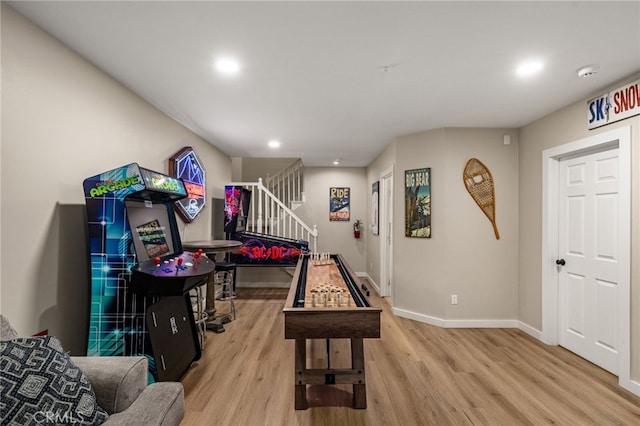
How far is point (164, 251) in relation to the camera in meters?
2.60

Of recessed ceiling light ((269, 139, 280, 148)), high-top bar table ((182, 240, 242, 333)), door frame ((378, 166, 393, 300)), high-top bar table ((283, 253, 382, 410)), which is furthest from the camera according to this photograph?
door frame ((378, 166, 393, 300))

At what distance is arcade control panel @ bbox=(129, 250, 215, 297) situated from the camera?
6.78ft

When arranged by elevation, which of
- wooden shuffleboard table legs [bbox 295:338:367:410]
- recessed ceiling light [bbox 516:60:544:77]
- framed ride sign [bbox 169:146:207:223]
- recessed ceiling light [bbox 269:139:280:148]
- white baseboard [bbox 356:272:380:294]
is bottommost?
white baseboard [bbox 356:272:380:294]

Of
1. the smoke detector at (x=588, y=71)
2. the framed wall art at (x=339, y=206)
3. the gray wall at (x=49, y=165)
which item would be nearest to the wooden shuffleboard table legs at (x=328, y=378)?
the gray wall at (x=49, y=165)

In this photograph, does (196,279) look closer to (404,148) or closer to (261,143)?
(261,143)

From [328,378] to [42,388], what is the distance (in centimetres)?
160

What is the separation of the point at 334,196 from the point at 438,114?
381cm

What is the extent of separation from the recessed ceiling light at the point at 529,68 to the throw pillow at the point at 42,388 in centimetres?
338

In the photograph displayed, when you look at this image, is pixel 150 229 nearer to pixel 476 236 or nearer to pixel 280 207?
pixel 280 207

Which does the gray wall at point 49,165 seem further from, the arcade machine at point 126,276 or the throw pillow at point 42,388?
the throw pillow at point 42,388

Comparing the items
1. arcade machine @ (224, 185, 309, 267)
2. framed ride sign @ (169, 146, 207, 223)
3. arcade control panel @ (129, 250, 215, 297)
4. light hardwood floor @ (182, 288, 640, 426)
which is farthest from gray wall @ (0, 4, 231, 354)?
arcade machine @ (224, 185, 309, 267)

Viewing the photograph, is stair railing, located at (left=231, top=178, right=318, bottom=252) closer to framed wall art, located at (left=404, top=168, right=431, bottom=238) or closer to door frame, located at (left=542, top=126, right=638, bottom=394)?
framed wall art, located at (left=404, top=168, right=431, bottom=238)

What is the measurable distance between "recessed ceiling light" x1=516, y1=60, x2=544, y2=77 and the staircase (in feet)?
12.1

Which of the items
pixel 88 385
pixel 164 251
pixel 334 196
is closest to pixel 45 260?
pixel 164 251
